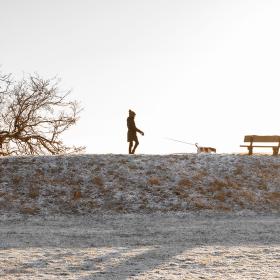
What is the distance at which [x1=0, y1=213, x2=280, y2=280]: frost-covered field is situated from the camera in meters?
7.66

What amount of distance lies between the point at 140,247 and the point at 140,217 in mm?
5097

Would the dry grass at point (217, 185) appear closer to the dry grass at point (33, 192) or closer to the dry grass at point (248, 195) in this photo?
the dry grass at point (248, 195)

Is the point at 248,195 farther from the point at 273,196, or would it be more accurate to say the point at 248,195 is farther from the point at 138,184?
the point at 138,184

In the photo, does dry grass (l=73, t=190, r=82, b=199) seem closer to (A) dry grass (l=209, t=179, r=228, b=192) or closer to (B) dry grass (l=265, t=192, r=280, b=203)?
(A) dry grass (l=209, t=179, r=228, b=192)

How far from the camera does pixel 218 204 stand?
16484mm

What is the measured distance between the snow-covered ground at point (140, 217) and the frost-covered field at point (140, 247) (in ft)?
0.06

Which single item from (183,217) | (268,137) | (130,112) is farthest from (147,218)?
(268,137)

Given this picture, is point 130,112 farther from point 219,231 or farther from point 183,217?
point 219,231

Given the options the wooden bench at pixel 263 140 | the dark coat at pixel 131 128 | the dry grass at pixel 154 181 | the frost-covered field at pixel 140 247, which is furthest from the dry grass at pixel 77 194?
the wooden bench at pixel 263 140

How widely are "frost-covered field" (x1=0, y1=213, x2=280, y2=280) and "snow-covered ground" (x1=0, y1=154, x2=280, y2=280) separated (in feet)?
0.06

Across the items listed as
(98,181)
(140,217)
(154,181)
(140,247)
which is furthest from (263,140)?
(140,247)

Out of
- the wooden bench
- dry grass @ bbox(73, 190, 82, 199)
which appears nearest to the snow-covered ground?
dry grass @ bbox(73, 190, 82, 199)

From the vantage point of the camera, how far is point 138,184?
17766 millimetres

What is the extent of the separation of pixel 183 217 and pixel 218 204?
1851 millimetres
